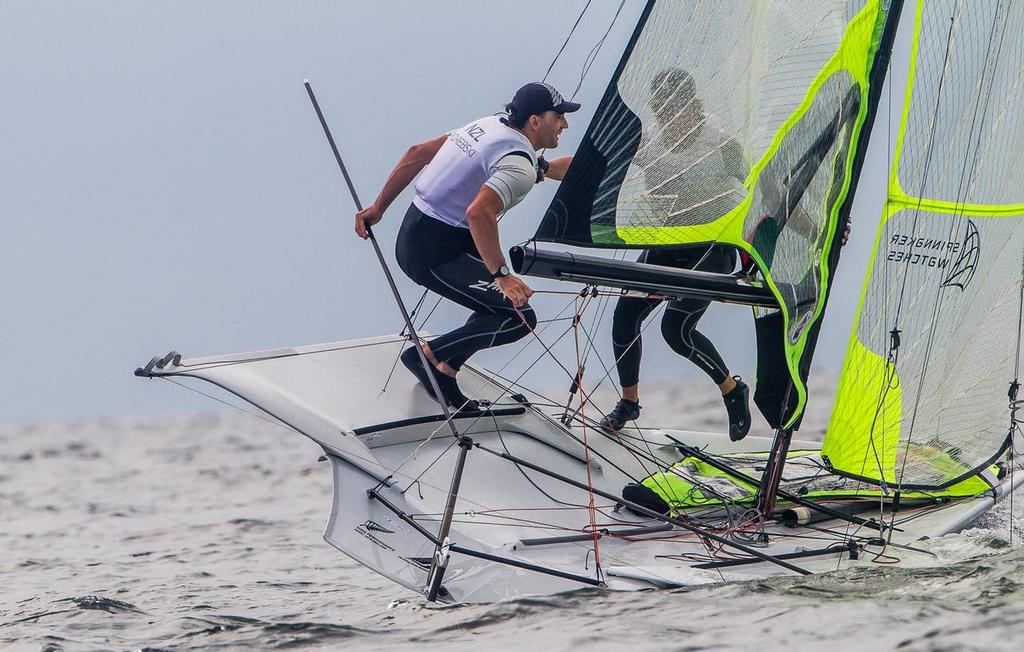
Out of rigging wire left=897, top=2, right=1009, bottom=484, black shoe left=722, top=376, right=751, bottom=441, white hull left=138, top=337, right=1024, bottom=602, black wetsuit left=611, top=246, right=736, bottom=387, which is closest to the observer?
white hull left=138, top=337, right=1024, bottom=602

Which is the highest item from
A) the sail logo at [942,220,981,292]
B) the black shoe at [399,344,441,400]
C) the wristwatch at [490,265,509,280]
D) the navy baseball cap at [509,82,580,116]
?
the navy baseball cap at [509,82,580,116]

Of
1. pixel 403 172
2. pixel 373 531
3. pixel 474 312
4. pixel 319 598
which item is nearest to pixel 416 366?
pixel 474 312

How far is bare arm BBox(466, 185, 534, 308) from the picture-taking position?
161 inches

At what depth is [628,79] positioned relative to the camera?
4176 millimetres

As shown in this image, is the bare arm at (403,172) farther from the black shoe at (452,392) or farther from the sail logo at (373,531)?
the sail logo at (373,531)

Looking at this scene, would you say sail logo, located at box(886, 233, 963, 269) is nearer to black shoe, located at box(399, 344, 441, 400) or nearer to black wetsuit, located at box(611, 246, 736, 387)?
black wetsuit, located at box(611, 246, 736, 387)

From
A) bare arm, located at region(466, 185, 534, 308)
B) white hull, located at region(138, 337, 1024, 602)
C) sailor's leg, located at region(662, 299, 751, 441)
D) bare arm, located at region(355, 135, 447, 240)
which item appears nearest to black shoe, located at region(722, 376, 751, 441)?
sailor's leg, located at region(662, 299, 751, 441)

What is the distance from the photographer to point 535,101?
14.2 feet

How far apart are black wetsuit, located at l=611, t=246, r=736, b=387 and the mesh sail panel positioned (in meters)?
0.56

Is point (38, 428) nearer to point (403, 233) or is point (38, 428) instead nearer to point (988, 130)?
point (403, 233)

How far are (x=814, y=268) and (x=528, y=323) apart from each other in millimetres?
966

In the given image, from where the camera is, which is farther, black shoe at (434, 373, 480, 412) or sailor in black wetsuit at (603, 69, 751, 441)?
black shoe at (434, 373, 480, 412)

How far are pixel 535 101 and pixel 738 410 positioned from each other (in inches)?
59.8

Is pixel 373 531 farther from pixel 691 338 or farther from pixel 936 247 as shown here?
pixel 936 247
